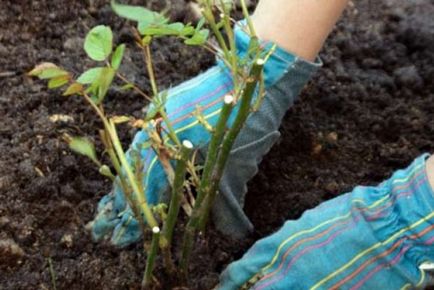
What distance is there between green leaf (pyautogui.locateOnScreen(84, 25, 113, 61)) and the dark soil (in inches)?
16.0

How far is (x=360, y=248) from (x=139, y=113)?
0.53m

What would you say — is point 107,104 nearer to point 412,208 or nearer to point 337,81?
point 337,81

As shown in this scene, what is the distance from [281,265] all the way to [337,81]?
1.87 ft

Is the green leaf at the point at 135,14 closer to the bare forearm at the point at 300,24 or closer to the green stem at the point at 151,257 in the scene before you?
the green stem at the point at 151,257

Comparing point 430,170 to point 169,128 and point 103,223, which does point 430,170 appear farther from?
point 103,223

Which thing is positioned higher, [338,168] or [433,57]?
[433,57]

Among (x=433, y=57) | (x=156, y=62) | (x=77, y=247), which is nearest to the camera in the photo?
(x=77, y=247)

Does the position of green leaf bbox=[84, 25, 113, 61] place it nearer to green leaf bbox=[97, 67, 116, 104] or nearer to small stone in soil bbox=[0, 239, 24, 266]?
green leaf bbox=[97, 67, 116, 104]

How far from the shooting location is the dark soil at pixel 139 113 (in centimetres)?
115

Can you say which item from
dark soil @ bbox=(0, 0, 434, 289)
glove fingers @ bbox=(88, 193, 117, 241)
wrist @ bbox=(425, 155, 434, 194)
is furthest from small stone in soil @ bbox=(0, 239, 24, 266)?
wrist @ bbox=(425, 155, 434, 194)

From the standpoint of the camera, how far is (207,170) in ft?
2.99

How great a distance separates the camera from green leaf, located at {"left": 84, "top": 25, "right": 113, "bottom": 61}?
85 cm

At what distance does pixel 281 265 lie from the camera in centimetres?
108

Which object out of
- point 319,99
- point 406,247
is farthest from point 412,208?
point 319,99
